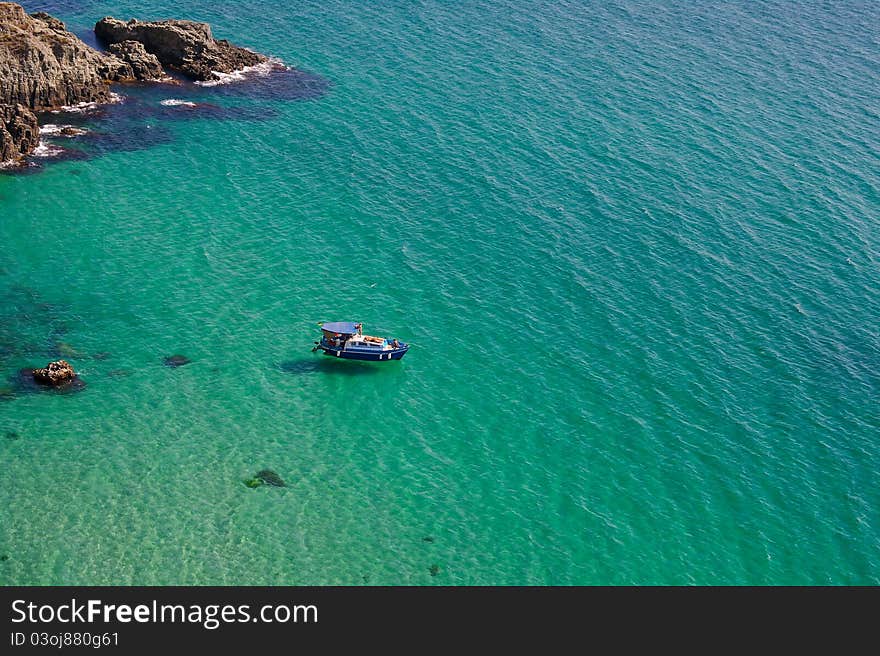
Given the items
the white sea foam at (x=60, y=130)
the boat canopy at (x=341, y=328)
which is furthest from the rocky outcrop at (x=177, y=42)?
the boat canopy at (x=341, y=328)

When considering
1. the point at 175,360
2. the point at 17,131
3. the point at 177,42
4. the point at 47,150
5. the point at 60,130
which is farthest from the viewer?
the point at 177,42

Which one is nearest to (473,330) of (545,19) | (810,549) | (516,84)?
(810,549)

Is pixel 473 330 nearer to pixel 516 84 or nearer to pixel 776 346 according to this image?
pixel 776 346

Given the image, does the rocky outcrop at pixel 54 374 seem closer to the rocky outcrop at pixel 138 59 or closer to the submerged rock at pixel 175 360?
the submerged rock at pixel 175 360

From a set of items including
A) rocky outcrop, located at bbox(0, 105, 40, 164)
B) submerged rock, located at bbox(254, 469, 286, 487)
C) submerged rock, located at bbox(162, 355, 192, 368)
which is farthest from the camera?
rocky outcrop, located at bbox(0, 105, 40, 164)

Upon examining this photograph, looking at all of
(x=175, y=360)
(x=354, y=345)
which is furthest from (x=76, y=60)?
(x=354, y=345)

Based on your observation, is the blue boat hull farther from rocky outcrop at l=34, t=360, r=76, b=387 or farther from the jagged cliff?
the jagged cliff

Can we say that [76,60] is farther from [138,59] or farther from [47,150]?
[47,150]

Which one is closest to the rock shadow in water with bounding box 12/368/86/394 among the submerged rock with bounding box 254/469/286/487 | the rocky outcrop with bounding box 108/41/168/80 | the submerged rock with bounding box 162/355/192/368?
the submerged rock with bounding box 162/355/192/368
